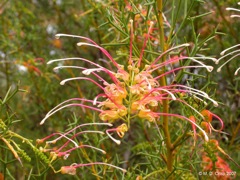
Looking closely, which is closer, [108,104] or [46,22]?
[108,104]

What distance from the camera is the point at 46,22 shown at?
285 cm

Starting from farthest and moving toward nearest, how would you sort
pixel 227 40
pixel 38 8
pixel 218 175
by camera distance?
pixel 38 8 < pixel 227 40 < pixel 218 175


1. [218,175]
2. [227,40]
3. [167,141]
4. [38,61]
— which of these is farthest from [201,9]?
[167,141]

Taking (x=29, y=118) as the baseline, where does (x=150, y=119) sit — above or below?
above

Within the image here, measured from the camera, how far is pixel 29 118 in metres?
2.52

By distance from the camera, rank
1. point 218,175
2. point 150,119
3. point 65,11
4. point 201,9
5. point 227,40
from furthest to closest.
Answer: point 65,11 → point 201,9 → point 227,40 → point 218,175 → point 150,119

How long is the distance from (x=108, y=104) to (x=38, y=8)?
2.00 metres

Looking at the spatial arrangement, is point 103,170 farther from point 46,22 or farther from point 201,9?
point 46,22

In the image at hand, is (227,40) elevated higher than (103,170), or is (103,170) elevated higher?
(227,40)

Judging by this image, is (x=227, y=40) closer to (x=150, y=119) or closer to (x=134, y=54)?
(x=134, y=54)

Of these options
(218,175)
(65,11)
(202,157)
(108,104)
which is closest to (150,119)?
(108,104)

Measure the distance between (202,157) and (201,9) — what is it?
0.87 m

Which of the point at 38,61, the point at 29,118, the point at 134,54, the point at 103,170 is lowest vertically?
the point at 29,118

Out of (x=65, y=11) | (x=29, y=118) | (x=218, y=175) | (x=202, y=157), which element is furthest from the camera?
(x=65, y=11)
